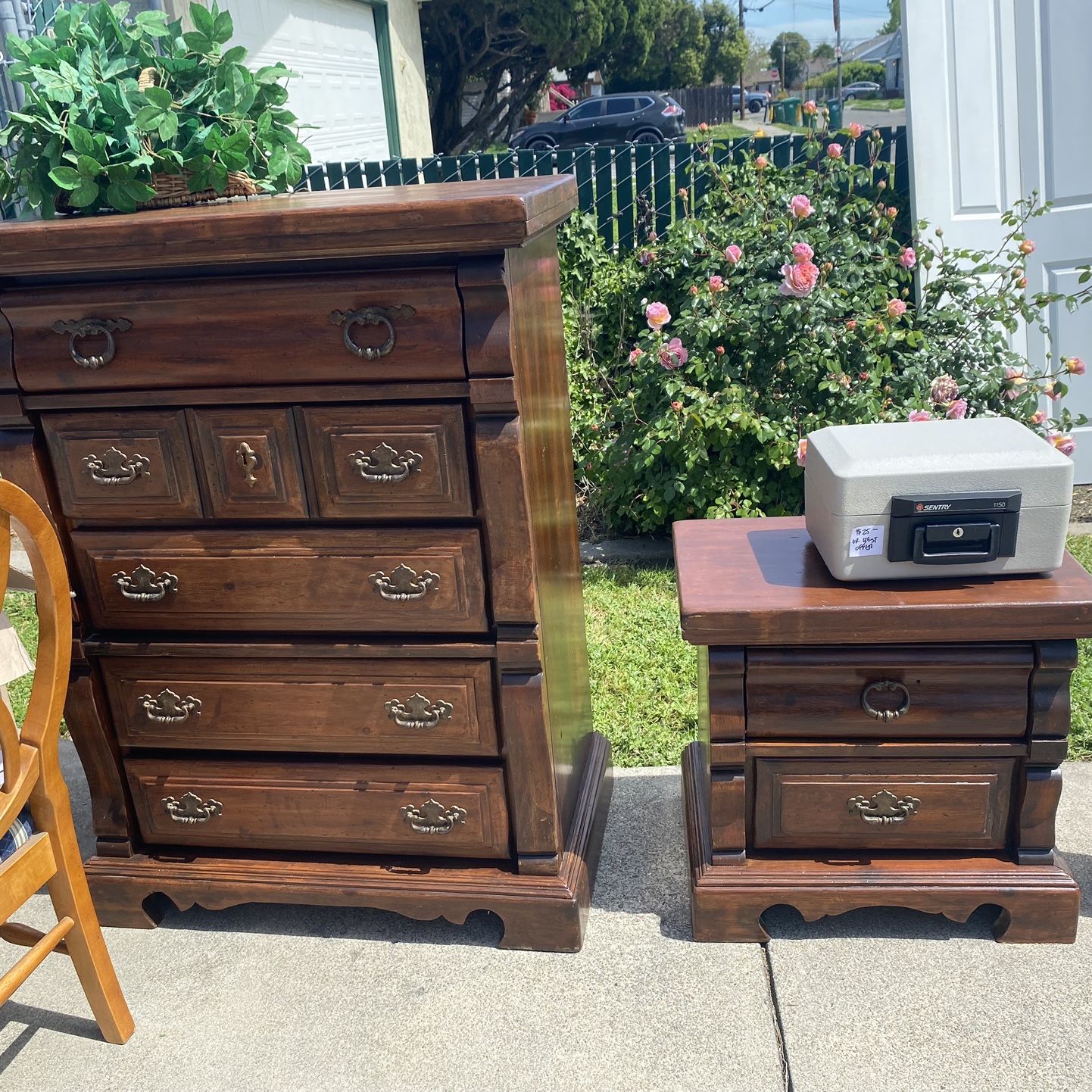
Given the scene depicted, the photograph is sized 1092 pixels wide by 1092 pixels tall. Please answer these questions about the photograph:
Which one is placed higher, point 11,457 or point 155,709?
point 11,457

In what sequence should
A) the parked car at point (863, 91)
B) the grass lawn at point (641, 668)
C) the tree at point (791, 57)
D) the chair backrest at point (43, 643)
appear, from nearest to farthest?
1. the chair backrest at point (43, 643)
2. the grass lawn at point (641, 668)
3. the parked car at point (863, 91)
4. the tree at point (791, 57)

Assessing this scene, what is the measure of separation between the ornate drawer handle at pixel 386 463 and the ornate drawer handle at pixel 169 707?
70cm

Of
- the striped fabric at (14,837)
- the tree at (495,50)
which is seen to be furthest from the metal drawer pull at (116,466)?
the tree at (495,50)

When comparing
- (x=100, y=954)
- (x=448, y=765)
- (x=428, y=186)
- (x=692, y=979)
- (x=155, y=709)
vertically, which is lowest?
(x=692, y=979)

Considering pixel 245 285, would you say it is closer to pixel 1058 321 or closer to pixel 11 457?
pixel 11 457

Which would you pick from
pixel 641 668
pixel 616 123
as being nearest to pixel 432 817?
pixel 641 668

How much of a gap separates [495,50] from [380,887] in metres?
21.9

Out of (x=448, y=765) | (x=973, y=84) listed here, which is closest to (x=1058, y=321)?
(x=973, y=84)

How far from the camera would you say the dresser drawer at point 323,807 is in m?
2.20

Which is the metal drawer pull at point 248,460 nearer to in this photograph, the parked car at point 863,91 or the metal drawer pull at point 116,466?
the metal drawer pull at point 116,466

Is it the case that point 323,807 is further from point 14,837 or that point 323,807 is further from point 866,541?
point 866,541

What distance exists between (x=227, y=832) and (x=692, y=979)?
1.09m

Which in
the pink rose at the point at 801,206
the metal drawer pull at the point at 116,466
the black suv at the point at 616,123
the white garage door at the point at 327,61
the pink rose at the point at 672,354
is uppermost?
the black suv at the point at 616,123

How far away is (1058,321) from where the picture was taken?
4465 millimetres
